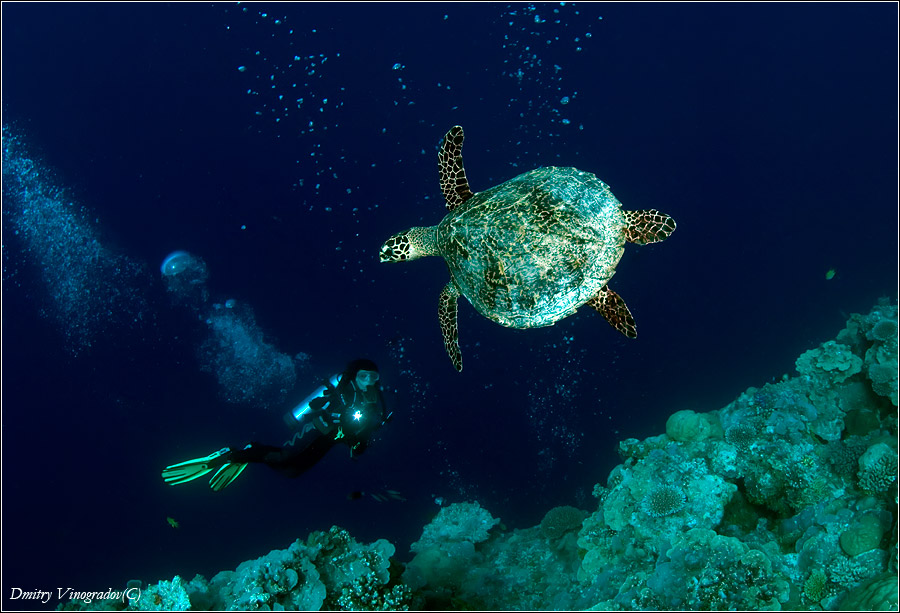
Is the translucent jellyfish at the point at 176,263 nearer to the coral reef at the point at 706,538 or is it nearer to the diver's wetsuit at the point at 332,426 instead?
the diver's wetsuit at the point at 332,426

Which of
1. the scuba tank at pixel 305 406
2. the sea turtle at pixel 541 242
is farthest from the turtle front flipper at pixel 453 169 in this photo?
the scuba tank at pixel 305 406

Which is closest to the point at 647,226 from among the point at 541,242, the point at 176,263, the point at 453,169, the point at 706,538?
the point at 541,242

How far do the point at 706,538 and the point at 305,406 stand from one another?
15.2 feet

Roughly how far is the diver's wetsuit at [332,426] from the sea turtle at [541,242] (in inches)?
91.1

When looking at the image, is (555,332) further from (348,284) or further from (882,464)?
(882,464)

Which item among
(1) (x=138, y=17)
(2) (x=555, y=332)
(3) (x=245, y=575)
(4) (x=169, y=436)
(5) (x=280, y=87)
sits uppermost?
(1) (x=138, y=17)

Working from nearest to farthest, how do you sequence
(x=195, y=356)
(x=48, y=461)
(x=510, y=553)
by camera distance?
(x=510, y=553) < (x=195, y=356) < (x=48, y=461)

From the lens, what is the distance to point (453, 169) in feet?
14.8

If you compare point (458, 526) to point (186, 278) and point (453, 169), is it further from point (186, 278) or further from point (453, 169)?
point (186, 278)

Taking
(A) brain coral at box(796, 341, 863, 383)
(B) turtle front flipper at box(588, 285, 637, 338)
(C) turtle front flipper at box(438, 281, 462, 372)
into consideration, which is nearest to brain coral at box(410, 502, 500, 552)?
(C) turtle front flipper at box(438, 281, 462, 372)

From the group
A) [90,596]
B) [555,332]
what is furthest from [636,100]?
[90,596]

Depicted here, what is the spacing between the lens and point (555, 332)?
9.74m

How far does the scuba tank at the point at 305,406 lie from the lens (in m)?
5.64

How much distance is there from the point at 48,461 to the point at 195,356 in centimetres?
746
